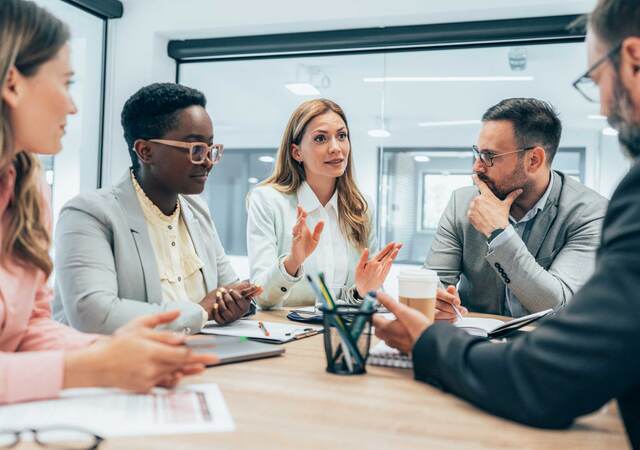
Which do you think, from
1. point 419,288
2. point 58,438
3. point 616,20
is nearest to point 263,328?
point 419,288

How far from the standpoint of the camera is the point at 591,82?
1.11 metres

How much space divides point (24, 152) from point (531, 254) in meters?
1.74

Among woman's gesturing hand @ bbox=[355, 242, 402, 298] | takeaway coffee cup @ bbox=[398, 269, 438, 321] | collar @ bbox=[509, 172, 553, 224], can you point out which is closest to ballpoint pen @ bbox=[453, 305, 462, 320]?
woman's gesturing hand @ bbox=[355, 242, 402, 298]

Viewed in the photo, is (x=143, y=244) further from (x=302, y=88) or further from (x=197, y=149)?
(x=302, y=88)

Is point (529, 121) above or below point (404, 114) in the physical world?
below

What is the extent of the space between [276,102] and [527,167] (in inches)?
72.8

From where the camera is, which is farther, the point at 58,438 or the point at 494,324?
the point at 494,324

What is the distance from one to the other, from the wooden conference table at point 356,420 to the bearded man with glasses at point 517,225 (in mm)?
1068

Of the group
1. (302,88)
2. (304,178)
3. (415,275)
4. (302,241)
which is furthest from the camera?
(302,88)

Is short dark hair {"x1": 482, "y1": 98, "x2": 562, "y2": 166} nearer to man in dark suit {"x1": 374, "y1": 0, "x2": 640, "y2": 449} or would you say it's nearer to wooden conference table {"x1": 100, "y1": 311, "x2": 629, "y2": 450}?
man in dark suit {"x1": 374, "y1": 0, "x2": 640, "y2": 449}

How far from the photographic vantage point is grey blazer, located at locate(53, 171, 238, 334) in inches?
59.4

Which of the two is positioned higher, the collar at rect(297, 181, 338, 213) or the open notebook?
the collar at rect(297, 181, 338, 213)

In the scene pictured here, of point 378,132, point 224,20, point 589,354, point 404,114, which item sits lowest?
point 589,354

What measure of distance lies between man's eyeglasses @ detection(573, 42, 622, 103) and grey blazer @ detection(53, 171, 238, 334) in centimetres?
104
